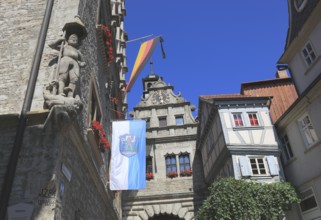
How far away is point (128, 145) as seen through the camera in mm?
10570

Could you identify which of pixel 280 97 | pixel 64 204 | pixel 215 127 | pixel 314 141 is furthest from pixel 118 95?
pixel 64 204

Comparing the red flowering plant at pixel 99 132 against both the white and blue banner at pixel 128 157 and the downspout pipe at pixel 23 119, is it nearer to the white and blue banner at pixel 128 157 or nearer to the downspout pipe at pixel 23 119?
the white and blue banner at pixel 128 157

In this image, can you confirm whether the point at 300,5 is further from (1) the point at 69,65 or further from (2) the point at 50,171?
(2) the point at 50,171

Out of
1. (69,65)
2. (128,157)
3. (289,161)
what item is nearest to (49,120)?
(69,65)

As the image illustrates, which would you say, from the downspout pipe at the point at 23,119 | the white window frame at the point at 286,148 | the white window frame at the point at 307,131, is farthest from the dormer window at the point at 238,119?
the downspout pipe at the point at 23,119

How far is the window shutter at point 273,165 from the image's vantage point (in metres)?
13.2

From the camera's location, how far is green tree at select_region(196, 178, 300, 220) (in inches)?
456

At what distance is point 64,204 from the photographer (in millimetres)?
6129

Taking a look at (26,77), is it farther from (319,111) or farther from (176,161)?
(176,161)

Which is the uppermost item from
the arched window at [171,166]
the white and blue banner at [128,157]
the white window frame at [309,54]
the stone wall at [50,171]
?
the white window frame at [309,54]

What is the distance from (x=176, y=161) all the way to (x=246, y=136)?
6.92m

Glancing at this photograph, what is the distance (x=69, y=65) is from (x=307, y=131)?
9495 millimetres

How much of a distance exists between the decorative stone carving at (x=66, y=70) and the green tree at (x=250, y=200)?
7.73 metres

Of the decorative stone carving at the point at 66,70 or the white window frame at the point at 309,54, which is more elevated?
the white window frame at the point at 309,54
